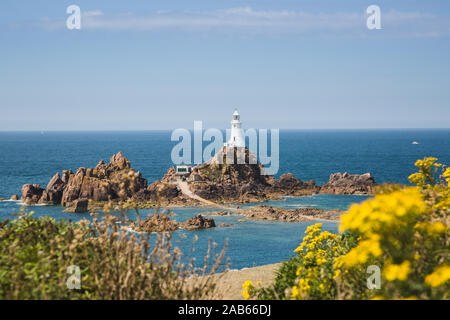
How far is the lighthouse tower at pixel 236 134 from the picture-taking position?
87.6m

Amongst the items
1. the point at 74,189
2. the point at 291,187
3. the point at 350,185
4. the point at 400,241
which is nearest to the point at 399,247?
the point at 400,241

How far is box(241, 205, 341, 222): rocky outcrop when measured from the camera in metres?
53.1

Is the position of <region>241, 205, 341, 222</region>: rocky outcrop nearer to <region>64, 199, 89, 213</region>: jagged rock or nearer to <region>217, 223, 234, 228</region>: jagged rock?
<region>217, 223, 234, 228</region>: jagged rock

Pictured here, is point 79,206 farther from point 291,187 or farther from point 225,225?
point 291,187

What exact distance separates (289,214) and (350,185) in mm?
24969

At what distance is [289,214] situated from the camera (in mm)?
53969

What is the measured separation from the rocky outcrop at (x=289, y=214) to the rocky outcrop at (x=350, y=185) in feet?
57.3

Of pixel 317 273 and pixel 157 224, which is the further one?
pixel 317 273

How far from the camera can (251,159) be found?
79.2 m

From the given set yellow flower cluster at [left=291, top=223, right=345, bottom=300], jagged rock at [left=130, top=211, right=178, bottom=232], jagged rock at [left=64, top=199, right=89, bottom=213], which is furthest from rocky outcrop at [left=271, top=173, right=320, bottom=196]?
jagged rock at [left=130, top=211, right=178, bottom=232]

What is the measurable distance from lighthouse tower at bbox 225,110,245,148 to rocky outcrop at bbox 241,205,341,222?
99.2ft
